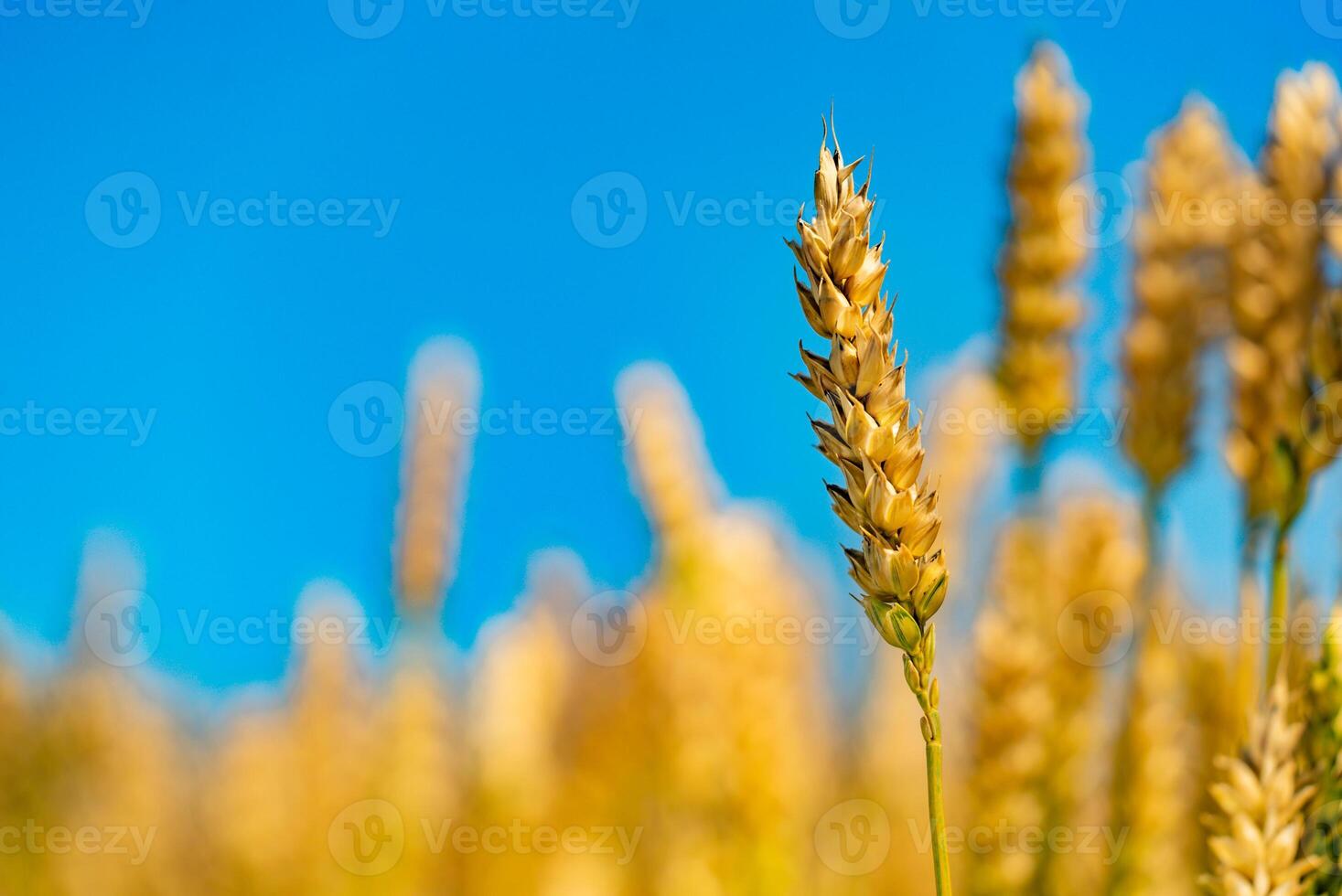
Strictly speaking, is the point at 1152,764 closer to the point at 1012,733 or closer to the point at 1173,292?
the point at 1012,733

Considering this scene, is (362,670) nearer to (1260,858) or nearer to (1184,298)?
(1184,298)

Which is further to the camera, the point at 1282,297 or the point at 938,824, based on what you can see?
the point at 1282,297

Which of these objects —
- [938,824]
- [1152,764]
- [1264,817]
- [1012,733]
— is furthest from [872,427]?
[1152,764]

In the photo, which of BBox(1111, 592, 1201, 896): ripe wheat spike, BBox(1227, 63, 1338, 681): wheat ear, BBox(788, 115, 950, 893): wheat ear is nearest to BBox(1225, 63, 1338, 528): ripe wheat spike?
BBox(1227, 63, 1338, 681): wheat ear

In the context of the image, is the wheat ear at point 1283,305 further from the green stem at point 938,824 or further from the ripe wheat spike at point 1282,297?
the green stem at point 938,824

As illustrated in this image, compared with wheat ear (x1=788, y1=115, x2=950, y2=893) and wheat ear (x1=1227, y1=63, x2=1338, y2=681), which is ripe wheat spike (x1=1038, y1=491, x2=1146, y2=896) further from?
wheat ear (x1=788, y1=115, x2=950, y2=893)

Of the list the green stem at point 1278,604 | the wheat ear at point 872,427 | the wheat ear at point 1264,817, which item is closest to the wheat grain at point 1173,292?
the green stem at point 1278,604
